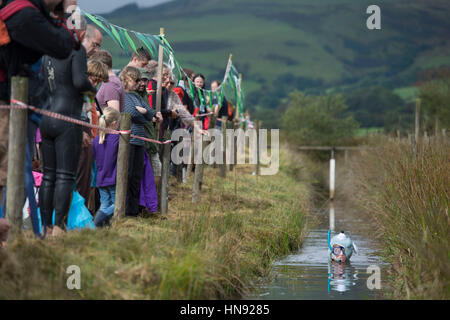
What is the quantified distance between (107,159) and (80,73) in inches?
76.4

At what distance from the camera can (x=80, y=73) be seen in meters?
6.52

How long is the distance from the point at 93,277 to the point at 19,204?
73 cm

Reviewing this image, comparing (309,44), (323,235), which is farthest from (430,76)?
(323,235)

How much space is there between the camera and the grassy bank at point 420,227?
611 centimetres

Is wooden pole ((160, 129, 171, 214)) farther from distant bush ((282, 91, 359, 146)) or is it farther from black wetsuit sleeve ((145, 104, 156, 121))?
distant bush ((282, 91, 359, 146))

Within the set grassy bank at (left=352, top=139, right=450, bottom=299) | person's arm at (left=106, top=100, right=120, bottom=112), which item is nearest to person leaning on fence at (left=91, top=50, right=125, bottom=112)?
person's arm at (left=106, top=100, right=120, bottom=112)

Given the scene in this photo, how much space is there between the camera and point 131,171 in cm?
881

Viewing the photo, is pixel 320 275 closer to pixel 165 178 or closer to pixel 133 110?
pixel 165 178

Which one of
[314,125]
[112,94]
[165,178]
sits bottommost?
[165,178]

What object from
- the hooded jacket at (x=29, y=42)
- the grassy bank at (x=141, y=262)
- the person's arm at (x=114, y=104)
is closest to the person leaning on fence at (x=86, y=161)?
the person's arm at (x=114, y=104)

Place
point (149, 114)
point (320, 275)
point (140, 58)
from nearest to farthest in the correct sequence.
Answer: point (320, 275) < point (149, 114) < point (140, 58)

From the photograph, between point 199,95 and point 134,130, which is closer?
point 134,130

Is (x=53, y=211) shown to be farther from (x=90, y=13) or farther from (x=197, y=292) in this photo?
(x=90, y=13)

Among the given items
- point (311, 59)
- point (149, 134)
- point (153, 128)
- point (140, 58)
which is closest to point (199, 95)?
point (140, 58)
